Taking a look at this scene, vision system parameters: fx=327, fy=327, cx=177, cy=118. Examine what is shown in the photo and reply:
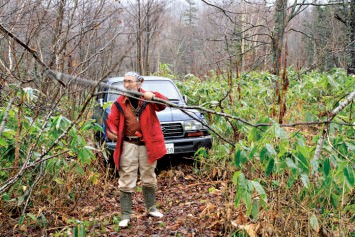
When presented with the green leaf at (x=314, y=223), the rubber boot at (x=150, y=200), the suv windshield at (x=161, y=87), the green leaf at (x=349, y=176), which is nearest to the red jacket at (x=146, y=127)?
the rubber boot at (x=150, y=200)

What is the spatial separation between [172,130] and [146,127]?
1.74 metres

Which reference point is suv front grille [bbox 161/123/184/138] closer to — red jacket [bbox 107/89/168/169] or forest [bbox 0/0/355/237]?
forest [bbox 0/0/355/237]

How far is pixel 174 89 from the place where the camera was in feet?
22.7

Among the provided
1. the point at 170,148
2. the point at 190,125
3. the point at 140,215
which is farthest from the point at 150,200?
the point at 190,125

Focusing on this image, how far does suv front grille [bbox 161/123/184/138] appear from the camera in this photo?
550 cm

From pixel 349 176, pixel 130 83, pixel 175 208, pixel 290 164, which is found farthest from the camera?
pixel 175 208

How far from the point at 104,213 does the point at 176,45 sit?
111 ft

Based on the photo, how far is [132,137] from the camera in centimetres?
388

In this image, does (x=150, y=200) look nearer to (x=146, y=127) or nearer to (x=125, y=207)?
(x=125, y=207)

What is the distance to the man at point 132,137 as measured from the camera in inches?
150

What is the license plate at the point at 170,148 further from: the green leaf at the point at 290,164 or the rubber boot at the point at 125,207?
the green leaf at the point at 290,164

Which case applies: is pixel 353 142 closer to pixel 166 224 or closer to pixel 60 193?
pixel 166 224

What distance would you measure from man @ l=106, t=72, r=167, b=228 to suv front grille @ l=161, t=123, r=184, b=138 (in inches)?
60.7

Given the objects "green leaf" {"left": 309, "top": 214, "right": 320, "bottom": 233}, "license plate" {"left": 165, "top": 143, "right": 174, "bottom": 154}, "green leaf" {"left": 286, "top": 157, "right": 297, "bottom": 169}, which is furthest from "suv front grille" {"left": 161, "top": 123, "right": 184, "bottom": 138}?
"green leaf" {"left": 286, "top": 157, "right": 297, "bottom": 169}
